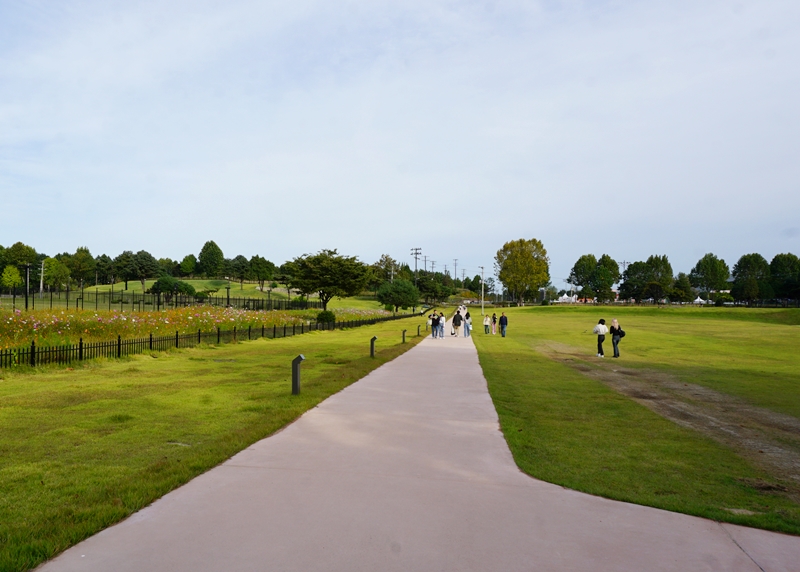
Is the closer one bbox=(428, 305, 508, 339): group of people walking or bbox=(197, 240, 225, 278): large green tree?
bbox=(428, 305, 508, 339): group of people walking

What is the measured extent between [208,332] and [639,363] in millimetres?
18041

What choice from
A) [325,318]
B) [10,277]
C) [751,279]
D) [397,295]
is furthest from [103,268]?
[751,279]

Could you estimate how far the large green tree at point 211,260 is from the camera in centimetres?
14788

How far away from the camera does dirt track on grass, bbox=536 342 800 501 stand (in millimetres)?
7551

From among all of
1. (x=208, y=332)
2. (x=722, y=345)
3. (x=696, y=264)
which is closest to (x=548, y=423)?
(x=208, y=332)

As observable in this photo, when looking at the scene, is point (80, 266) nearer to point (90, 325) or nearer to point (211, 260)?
point (211, 260)

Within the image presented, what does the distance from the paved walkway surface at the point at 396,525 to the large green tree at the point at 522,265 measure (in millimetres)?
112019

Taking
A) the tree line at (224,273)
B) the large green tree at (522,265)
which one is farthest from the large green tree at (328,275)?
the large green tree at (522,265)

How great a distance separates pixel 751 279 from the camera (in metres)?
134

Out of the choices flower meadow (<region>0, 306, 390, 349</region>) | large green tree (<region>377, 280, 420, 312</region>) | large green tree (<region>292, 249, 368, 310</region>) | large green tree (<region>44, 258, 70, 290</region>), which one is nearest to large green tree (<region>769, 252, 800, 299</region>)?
large green tree (<region>377, 280, 420, 312</region>)

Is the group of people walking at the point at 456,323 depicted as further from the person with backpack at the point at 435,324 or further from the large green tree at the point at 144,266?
the large green tree at the point at 144,266

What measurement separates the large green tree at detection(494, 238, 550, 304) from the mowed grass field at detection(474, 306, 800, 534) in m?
95.9

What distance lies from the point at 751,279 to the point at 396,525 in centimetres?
15493

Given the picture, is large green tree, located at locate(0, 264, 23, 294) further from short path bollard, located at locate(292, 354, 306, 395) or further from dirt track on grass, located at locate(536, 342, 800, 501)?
dirt track on grass, located at locate(536, 342, 800, 501)
